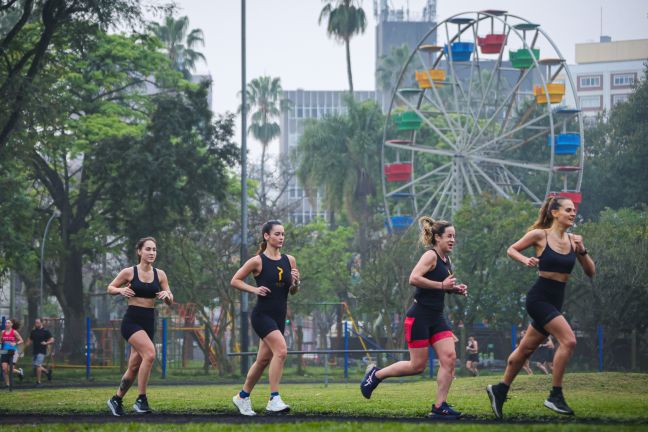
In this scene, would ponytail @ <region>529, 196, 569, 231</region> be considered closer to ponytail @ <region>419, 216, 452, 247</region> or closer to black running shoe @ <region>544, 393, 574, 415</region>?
ponytail @ <region>419, 216, 452, 247</region>

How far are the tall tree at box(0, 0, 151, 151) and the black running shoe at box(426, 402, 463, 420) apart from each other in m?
22.1

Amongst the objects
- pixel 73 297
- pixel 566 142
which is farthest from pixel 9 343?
pixel 566 142

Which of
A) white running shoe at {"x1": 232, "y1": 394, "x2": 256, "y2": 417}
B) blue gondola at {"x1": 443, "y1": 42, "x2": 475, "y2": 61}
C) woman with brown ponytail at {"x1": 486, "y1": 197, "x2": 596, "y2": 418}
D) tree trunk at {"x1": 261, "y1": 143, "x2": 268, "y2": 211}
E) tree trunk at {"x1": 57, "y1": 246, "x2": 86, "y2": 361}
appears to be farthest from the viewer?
tree trunk at {"x1": 261, "y1": 143, "x2": 268, "y2": 211}

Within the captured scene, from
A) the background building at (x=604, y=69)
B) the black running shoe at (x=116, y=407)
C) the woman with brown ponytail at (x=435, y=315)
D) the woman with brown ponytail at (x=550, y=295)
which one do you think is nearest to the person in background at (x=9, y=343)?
the black running shoe at (x=116, y=407)

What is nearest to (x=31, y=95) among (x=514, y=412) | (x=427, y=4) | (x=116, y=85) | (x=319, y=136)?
(x=116, y=85)

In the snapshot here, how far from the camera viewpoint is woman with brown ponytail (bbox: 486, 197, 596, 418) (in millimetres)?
11055

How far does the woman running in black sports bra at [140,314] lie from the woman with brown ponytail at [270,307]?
1.16 metres

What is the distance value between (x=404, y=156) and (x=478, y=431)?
58.1m

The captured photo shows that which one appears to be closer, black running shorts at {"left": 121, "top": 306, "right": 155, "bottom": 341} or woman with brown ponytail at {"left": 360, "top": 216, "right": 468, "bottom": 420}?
woman with brown ponytail at {"left": 360, "top": 216, "right": 468, "bottom": 420}

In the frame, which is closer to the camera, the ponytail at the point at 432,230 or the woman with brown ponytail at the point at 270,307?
the ponytail at the point at 432,230

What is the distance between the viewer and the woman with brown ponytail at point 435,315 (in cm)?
1134

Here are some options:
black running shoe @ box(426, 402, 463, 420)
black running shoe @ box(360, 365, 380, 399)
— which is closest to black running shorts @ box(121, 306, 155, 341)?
black running shoe @ box(360, 365, 380, 399)

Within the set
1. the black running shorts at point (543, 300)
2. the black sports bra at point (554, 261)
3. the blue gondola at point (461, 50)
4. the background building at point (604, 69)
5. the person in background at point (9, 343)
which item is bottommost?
the person in background at point (9, 343)

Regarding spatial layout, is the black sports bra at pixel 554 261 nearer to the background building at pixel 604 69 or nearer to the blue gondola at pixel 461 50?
the blue gondola at pixel 461 50
